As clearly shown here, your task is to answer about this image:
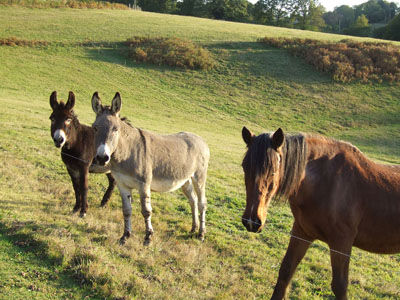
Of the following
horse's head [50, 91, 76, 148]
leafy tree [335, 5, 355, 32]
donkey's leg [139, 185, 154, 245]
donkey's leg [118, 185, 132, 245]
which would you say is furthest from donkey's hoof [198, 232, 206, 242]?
leafy tree [335, 5, 355, 32]

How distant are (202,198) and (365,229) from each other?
3.76 m

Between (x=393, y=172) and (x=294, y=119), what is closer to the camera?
Result: (x=393, y=172)

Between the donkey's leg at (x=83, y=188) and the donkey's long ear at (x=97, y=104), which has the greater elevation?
the donkey's long ear at (x=97, y=104)

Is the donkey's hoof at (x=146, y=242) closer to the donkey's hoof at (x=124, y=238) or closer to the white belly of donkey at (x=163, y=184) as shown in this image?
the donkey's hoof at (x=124, y=238)

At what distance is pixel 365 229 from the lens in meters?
4.34

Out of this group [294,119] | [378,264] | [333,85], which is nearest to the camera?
[378,264]

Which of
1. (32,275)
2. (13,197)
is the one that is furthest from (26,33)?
(32,275)

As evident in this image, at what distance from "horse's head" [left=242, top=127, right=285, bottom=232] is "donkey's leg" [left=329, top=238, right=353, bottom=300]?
1040 mm

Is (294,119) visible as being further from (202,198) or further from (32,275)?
(32,275)

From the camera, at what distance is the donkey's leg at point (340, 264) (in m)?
4.09

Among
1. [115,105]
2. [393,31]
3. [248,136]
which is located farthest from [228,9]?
[248,136]

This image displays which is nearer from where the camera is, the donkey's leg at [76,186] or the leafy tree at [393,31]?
the donkey's leg at [76,186]

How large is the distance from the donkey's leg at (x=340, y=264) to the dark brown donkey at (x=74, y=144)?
16.7 ft

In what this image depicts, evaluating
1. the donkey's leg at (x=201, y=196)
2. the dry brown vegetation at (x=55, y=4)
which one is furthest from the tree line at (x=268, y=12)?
the donkey's leg at (x=201, y=196)
